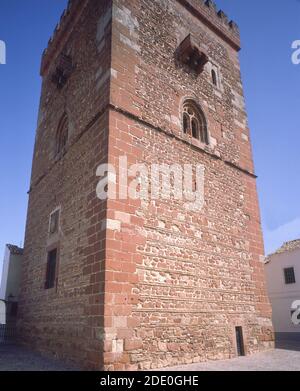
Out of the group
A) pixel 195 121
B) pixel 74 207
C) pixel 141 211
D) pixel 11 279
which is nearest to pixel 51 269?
pixel 74 207

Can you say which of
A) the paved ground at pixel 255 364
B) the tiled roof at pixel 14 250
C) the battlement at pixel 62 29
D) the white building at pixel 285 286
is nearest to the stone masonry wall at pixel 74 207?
the battlement at pixel 62 29

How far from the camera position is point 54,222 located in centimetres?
891

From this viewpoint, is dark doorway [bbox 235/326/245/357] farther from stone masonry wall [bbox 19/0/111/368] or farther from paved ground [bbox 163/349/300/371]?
stone masonry wall [bbox 19/0/111/368]

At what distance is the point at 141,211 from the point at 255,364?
13.1ft

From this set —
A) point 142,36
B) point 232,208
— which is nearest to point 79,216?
point 232,208

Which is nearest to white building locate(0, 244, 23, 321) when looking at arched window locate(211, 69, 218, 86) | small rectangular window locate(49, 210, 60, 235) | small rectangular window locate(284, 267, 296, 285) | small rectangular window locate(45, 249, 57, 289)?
small rectangular window locate(45, 249, 57, 289)

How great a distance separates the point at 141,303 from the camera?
624cm

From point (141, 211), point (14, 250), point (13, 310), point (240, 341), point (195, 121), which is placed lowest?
point (240, 341)

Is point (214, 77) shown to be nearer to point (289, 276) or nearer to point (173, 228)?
point (173, 228)

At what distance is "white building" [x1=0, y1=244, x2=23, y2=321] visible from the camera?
1208 centimetres

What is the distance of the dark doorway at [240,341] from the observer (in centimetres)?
806

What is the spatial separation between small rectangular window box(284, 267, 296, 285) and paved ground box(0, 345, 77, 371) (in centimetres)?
1656

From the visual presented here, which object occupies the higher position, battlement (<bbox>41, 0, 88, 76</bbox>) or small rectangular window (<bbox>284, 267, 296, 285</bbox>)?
battlement (<bbox>41, 0, 88, 76</bbox>)
